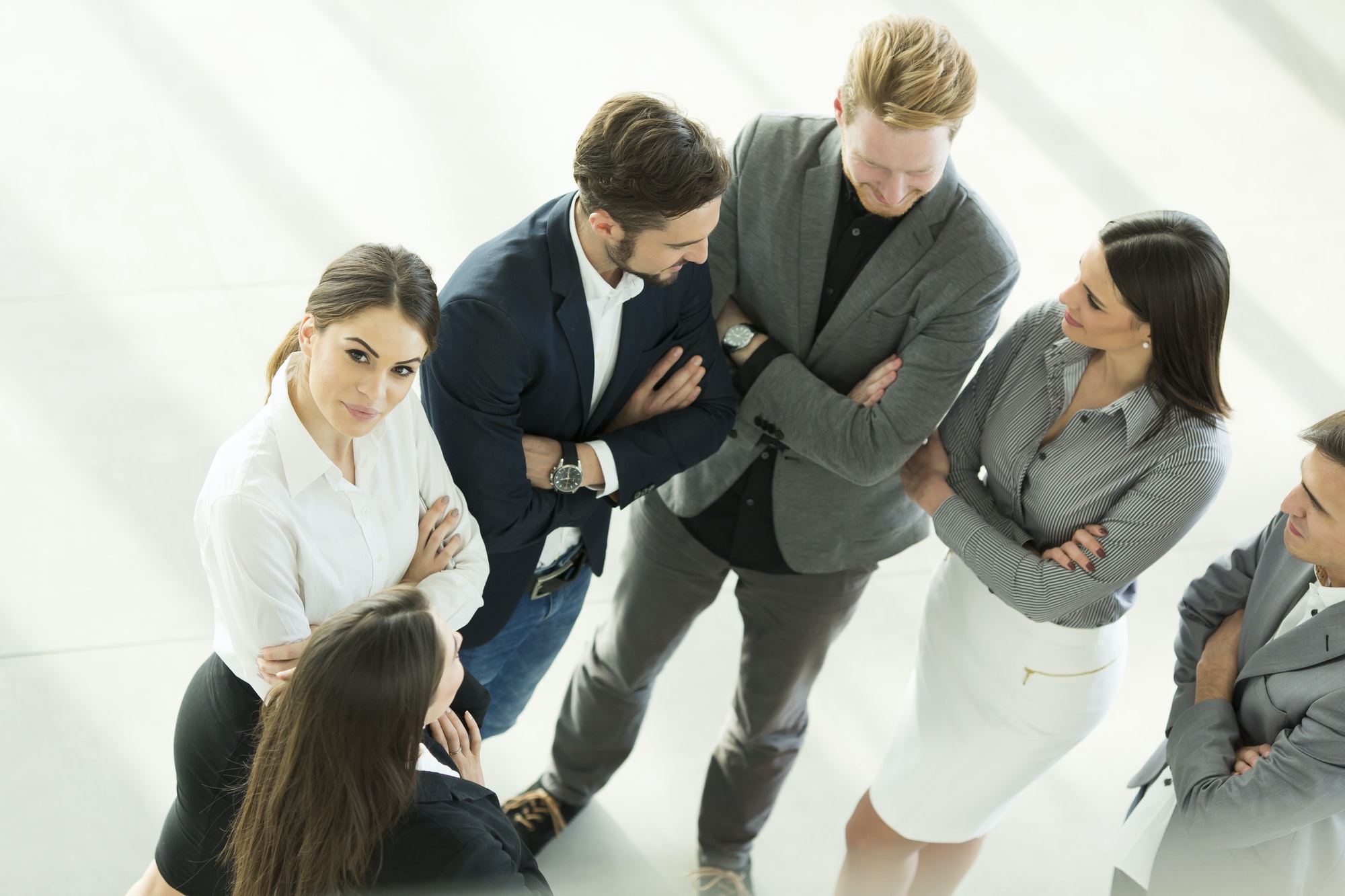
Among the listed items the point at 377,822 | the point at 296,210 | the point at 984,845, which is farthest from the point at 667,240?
the point at 296,210

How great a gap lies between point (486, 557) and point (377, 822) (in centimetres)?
63

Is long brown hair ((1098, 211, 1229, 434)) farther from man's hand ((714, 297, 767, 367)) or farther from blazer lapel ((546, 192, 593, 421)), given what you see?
blazer lapel ((546, 192, 593, 421))

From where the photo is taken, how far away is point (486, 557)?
7.09ft

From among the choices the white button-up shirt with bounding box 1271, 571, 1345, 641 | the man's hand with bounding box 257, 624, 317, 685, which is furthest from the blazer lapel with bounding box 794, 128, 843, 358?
the man's hand with bounding box 257, 624, 317, 685

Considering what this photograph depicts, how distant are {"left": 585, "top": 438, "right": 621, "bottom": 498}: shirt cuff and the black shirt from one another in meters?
0.35

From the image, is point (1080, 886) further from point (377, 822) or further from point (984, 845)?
point (377, 822)

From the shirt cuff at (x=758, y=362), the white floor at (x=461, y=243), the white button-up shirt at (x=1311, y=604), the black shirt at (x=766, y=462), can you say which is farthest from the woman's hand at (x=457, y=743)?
the white button-up shirt at (x=1311, y=604)

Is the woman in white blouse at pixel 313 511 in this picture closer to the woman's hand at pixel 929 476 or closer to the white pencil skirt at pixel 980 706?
the woman's hand at pixel 929 476

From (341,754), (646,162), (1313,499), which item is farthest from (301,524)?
(1313,499)

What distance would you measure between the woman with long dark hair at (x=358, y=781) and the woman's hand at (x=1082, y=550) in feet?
3.84

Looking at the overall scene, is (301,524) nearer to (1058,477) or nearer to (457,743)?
(457,743)

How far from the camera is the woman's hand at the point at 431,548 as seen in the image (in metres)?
2.04

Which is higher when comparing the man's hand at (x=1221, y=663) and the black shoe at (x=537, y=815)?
the man's hand at (x=1221, y=663)

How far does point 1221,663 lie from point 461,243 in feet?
11.0
